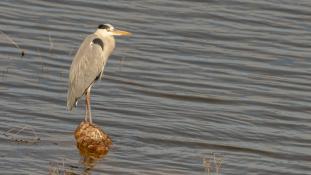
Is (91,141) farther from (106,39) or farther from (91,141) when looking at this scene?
(106,39)

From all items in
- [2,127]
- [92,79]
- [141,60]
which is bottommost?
[2,127]

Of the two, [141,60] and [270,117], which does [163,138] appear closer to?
[270,117]

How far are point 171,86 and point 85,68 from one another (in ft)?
5.95

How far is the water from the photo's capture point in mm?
9500

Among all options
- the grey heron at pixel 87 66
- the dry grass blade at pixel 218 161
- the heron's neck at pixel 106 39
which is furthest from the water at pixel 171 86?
the heron's neck at pixel 106 39

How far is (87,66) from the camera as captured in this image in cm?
1058

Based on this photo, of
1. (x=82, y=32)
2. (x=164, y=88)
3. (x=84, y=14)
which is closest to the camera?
(x=164, y=88)

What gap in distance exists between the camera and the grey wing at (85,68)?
10.4 metres

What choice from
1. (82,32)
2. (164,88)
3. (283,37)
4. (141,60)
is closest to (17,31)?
(82,32)

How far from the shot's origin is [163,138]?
397 inches

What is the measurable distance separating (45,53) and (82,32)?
1271mm

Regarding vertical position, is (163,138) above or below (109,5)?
below

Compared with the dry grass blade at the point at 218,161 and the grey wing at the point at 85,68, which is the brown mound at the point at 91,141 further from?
the dry grass blade at the point at 218,161

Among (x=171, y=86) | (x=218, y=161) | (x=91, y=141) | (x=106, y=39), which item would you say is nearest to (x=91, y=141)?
(x=91, y=141)
